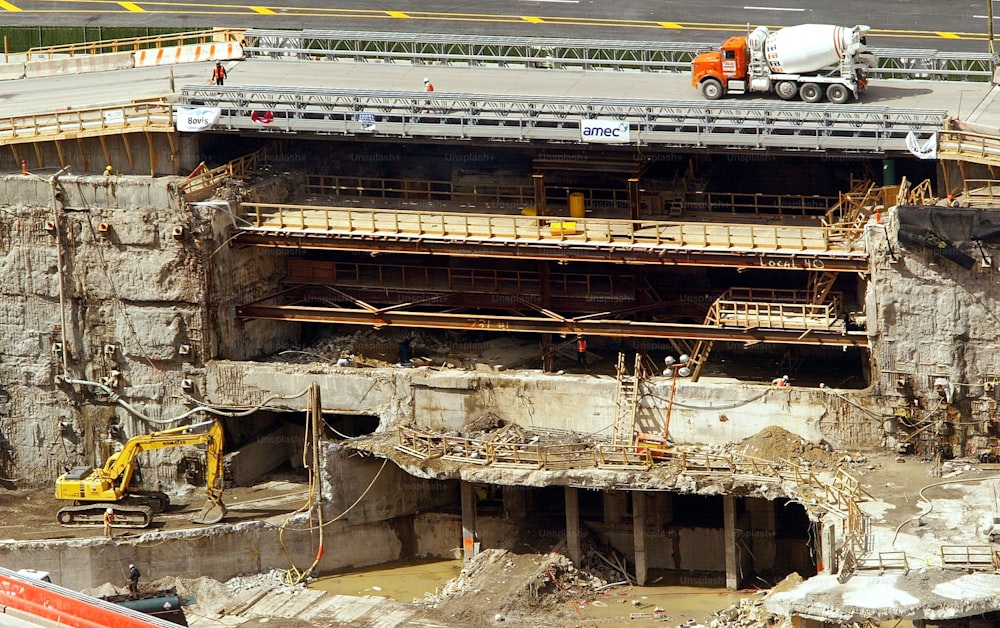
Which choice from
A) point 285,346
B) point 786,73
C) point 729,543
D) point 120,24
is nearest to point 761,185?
point 786,73

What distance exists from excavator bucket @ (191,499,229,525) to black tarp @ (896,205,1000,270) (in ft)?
66.4

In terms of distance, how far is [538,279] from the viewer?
195 ft

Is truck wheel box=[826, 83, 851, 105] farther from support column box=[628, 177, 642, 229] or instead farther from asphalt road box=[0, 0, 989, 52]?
asphalt road box=[0, 0, 989, 52]

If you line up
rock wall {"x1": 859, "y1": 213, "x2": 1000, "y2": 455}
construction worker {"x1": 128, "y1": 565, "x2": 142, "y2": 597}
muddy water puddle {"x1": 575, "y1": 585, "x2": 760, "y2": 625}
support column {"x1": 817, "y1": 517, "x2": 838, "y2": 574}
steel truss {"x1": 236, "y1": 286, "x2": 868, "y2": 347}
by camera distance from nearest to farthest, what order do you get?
support column {"x1": 817, "y1": 517, "x2": 838, "y2": 574}
rock wall {"x1": 859, "y1": 213, "x2": 1000, "y2": 455}
construction worker {"x1": 128, "y1": 565, "x2": 142, "y2": 597}
muddy water puddle {"x1": 575, "y1": 585, "x2": 760, "y2": 625}
steel truss {"x1": 236, "y1": 286, "x2": 868, "y2": 347}

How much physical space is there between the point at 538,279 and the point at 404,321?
4.30 meters

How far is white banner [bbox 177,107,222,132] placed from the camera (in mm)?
58219

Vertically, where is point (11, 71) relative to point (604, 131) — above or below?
above

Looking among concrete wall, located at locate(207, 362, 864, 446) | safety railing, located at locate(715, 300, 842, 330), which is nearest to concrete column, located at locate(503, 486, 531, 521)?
concrete wall, located at locate(207, 362, 864, 446)

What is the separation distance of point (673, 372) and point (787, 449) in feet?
14.9

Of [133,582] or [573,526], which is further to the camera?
[573,526]

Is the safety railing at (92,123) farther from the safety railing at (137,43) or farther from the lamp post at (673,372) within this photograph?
the lamp post at (673,372)

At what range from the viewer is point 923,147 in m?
53.7

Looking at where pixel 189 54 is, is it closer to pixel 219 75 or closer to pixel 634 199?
pixel 219 75

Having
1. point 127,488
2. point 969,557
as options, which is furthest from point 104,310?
point 969,557
